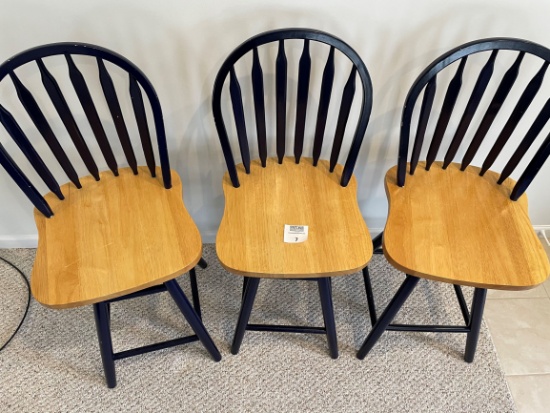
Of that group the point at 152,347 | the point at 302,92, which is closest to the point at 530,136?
the point at 302,92

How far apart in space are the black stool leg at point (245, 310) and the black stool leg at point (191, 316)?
0.06 m

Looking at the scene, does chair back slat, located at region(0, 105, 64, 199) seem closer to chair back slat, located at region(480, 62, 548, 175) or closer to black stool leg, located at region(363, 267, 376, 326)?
black stool leg, located at region(363, 267, 376, 326)

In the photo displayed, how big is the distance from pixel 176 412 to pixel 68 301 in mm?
516

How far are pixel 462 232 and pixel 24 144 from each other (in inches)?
41.2

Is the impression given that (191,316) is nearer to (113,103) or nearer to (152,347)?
(152,347)

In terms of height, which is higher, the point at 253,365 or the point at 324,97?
the point at 324,97

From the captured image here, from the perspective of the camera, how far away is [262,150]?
114 centimetres

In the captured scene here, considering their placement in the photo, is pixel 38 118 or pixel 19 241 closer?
pixel 38 118

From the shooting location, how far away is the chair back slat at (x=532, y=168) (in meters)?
1.02

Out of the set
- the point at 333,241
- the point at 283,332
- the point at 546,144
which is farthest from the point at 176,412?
the point at 546,144

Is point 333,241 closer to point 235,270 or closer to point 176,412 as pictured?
point 235,270

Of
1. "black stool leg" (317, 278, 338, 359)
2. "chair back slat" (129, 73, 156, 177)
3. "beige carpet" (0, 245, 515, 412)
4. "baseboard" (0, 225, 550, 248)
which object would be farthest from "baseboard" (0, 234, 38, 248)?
"black stool leg" (317, 278, 338, 359)

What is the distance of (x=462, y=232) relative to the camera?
1.07 m

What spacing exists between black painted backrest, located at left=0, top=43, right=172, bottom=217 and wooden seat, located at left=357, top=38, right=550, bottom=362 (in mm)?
595
